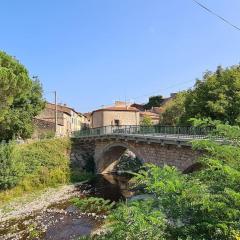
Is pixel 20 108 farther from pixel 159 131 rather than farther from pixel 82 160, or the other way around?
pixel 159 131

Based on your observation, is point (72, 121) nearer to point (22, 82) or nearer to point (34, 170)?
point (34, 170)

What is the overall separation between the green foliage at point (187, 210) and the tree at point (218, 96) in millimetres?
22357

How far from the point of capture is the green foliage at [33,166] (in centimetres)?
3316

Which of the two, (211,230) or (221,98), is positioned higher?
(221,98)

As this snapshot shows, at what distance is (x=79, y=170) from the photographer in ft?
143

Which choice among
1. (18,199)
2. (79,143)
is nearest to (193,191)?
(18,199)

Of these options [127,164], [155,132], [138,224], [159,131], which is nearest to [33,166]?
[155,132]

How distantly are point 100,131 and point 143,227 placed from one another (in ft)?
126

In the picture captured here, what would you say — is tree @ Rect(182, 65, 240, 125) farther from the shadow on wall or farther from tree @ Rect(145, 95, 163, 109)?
tree @ Rect(145, 95, 163, 109)

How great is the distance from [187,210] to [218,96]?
80.7 ft

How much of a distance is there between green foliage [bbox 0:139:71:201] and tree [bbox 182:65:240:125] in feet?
48.6

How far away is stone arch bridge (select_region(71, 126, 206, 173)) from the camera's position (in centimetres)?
2488

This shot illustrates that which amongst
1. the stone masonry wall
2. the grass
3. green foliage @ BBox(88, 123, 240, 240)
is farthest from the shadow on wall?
green foliage @ BBox(88, 123, 240, 240)

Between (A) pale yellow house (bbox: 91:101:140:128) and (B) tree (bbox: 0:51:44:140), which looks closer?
(B) tree (bbox: 0:51:44:140)
